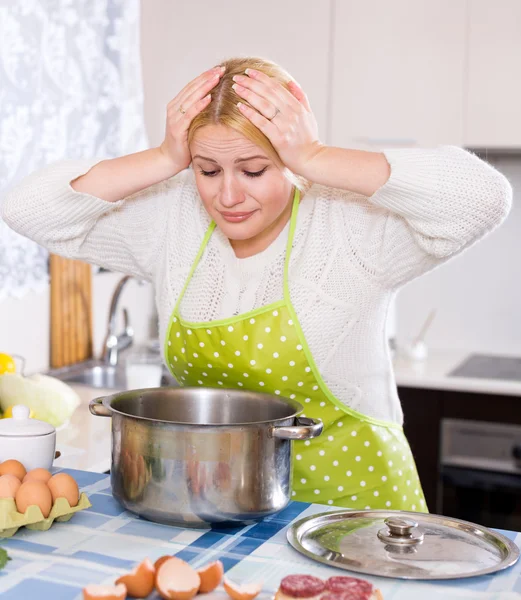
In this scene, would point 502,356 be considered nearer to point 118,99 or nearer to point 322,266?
point 118,99

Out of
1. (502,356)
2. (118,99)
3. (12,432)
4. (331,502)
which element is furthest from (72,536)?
(502,356)

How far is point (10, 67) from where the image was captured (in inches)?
84.4

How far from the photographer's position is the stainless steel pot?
1047 mm

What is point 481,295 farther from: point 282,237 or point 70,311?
point 282,237

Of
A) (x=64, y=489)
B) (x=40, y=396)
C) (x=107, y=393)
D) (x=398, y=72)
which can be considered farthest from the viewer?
(x=398, y=72)

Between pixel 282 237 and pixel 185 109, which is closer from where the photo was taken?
pixel 185 109

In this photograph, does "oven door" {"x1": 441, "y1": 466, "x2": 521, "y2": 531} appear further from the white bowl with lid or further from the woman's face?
the white bowl with lid

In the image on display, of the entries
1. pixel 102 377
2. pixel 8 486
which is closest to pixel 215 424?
pixel 8 486

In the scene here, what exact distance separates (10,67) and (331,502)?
134cm

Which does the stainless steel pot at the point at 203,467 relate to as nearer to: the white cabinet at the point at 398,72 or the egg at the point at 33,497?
the egg at the point at 33,497

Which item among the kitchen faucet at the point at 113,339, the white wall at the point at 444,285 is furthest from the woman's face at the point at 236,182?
the white wall at the point at 444,285

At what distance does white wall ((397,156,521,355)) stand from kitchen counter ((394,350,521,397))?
347 mm

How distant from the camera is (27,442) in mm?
1200

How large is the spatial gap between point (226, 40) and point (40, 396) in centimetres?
157
